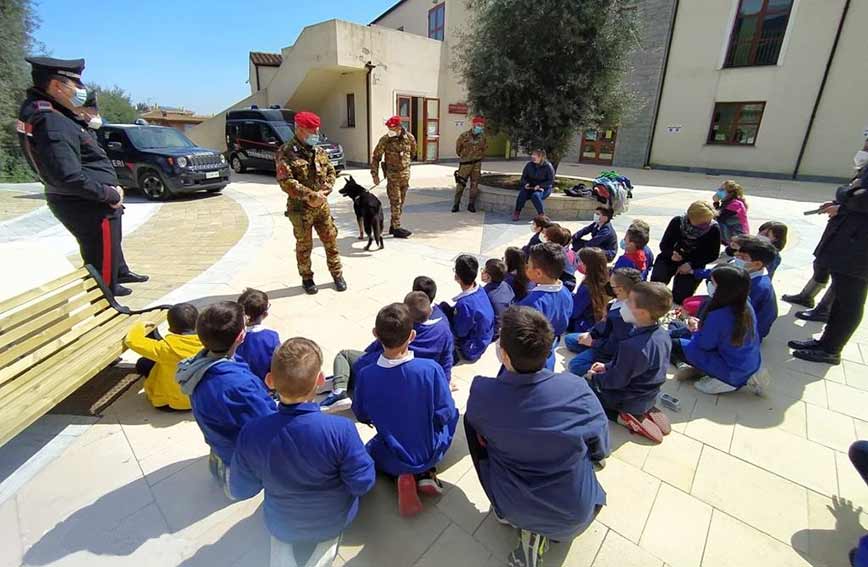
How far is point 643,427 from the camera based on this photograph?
7.99 ft

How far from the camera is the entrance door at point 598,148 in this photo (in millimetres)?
18297

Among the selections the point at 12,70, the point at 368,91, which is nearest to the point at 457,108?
the point at 368,91

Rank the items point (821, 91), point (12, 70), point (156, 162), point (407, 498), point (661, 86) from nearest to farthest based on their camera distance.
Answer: point (407, 498), point (156, 162), point (12, 70), point (821, 91), point (661, 86)

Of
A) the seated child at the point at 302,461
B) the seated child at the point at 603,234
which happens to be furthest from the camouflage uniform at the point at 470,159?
the seated child at the point at 302,461

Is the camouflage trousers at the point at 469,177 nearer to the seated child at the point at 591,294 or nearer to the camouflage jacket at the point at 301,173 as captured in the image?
the camouflage jacket at the point at 301,173

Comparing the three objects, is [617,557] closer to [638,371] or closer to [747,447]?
[638,371]

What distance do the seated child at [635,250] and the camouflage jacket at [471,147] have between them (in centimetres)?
520

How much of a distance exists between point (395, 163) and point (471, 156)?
2339 millimetres

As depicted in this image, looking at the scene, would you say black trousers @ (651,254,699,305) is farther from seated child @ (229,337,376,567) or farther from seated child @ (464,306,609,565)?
seated child @ (229,337,376,567)

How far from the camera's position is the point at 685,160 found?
16.2m

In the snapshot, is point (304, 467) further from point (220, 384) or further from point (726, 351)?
point (726, 351)

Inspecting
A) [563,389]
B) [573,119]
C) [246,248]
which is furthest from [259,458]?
[573,119]

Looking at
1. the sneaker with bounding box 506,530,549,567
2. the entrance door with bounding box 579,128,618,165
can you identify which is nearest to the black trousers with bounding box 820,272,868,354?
the sneaker with bounding box 506,530,549,567

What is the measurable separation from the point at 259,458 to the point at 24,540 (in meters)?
1.23
